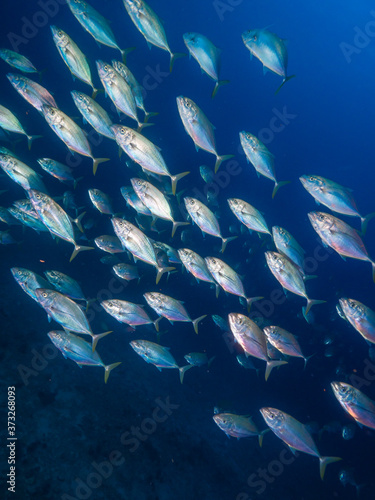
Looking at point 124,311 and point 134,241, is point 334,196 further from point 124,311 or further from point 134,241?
point 124,311

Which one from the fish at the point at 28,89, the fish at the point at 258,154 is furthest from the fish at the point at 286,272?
the fish at the point at 28,89

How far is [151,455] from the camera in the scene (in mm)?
4203

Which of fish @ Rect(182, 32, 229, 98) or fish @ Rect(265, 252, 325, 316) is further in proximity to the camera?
fish @ Rect(265, 252, 325, 316)

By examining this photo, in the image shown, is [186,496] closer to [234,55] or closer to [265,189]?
[265,189]

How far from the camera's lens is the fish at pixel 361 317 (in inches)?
149

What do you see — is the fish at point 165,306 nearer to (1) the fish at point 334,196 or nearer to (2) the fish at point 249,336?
(2) the fish at point 249,336

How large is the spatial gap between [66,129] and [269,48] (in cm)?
298

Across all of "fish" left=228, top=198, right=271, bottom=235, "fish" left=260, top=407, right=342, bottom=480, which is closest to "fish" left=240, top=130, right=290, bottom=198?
"fish" left=228, top=198, right=271, bottom=235

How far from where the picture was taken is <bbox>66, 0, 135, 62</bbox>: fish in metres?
3.74

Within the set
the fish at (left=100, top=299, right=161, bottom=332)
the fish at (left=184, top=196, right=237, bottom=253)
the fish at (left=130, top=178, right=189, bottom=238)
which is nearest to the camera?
the fish at (left=130, top=178, right=189, bottom=238)

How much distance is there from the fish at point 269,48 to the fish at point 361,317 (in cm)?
327

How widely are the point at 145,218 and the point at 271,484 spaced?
6.29 meters

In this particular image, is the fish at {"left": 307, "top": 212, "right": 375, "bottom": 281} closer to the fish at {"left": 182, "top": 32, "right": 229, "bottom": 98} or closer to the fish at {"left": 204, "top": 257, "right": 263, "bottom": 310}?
the fish at {"left": 204, "top": 257, "right": 263, "bottom": 310}

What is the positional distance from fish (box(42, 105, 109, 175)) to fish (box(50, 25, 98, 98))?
0.62m
